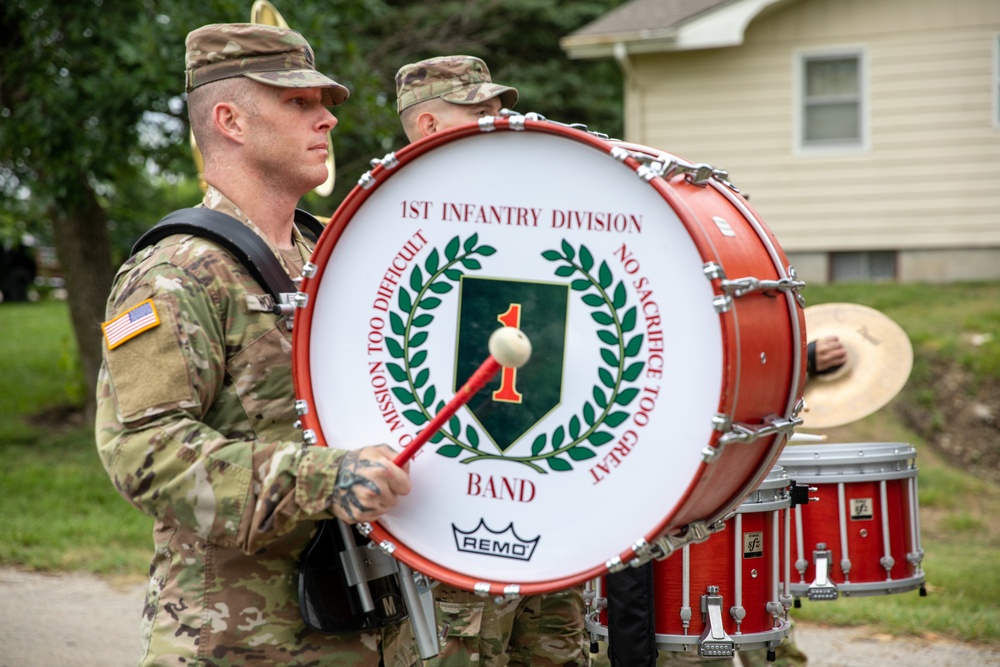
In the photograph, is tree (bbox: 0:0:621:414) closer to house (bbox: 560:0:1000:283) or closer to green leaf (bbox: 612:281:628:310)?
house (bbox: 560:0:1000:283)

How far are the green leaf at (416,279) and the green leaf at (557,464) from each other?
42 cm

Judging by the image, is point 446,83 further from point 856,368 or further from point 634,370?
point 634,370

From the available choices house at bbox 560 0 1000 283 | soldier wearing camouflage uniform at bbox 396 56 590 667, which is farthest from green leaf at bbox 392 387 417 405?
house at bbox 560 0 1000 283

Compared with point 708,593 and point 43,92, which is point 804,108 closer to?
point 43,92

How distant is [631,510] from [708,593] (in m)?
1.28

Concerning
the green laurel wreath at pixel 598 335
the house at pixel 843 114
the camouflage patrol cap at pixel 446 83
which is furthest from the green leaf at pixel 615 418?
the house at pixel 843 114

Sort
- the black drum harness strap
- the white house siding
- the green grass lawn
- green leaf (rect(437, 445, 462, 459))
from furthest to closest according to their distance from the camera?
the white house siding < the green grass lawn < the black drum harness strap < green leaf (rect(437, 445, 462, 459))

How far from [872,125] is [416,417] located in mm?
10494

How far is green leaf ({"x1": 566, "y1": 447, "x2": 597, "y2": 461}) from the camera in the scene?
198 cm

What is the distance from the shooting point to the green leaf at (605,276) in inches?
77.5

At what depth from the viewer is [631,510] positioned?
76.8 inches

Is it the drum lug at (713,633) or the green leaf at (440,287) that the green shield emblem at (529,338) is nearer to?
the green leaf at (440,287)

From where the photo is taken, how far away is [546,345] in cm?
200

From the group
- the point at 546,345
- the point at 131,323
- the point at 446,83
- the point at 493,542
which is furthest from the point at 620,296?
the point at 446,83
